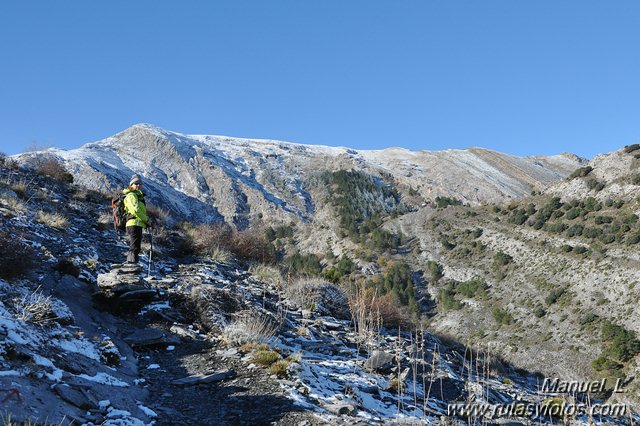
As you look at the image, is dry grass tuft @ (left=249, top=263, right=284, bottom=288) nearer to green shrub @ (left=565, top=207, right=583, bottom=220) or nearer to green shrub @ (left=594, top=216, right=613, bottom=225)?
green shrub @ (left=594, top=216, right=613, bottom=225)

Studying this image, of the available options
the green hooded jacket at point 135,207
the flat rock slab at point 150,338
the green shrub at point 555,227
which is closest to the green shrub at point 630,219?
the green shrub at point 555,227

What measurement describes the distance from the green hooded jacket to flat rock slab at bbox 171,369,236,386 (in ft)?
18.2

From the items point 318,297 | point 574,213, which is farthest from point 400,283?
point 318,297

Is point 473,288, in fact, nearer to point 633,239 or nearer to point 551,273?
point 551,273

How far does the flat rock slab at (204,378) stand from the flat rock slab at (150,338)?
64.6 inches

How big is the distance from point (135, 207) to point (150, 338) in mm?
4123

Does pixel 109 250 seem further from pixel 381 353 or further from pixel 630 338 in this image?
pixel 630 338

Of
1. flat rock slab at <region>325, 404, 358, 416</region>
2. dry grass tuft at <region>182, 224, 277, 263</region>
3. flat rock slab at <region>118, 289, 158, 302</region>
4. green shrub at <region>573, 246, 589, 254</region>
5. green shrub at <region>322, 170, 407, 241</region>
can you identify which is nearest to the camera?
flat rock slab at <region>325, 404, 358, 416</region>

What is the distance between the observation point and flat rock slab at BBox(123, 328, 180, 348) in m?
7.71

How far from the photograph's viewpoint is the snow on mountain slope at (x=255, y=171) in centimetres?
6444

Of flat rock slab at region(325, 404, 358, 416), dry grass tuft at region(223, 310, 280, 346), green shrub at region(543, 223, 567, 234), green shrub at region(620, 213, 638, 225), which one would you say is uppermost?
green shrub at region(620, 213, 638, 225)

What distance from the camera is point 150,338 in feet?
25.9

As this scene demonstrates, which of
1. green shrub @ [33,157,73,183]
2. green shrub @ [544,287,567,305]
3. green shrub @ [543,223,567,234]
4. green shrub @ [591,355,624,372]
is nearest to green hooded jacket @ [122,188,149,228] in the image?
green shrub @ [33,157,73,183]

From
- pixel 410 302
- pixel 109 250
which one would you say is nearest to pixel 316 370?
pixel 109 250
